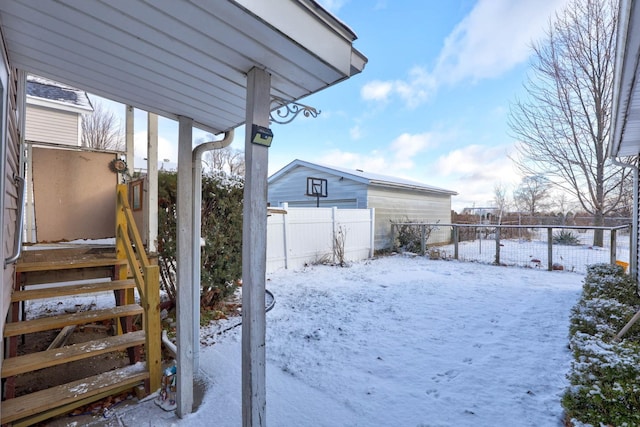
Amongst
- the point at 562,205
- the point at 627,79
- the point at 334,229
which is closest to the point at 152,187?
the point at 627,79

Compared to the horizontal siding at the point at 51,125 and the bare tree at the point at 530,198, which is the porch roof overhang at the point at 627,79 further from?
the bare tree at the point at 530,198

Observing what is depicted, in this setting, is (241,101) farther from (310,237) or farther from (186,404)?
(310,237)

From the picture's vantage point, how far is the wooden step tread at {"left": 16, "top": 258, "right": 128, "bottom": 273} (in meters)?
2.51

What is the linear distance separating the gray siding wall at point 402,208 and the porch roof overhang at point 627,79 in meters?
6.45

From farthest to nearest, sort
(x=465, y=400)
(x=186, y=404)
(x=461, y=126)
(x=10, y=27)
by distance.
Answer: (x=461, y=126) < (x=465, y=400) < (x=186, y=404) < (x=10, y=27)

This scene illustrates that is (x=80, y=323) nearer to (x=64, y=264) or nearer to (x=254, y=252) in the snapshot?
(x=64, y=264)

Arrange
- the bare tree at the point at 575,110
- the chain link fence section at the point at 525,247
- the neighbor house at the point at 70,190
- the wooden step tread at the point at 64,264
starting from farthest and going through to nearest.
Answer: the bare tree at the point at 575,110 → the chain link fence section at the point at 525,247 → the neighbor house at the point at 70,190 → the wooden step tread at the point at 64,264

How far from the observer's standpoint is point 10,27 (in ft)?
3.92

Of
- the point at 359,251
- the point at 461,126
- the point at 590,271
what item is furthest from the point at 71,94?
the point at 461,126

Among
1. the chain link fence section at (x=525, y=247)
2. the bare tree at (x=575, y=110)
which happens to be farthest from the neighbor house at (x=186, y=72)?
the bare tree at (x=575, y=110)

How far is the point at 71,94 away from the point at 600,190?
1682 cm

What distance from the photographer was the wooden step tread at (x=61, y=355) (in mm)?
1870

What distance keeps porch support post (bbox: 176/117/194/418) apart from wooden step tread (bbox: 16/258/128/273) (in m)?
1.34

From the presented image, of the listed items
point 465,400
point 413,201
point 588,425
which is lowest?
point 465,400
